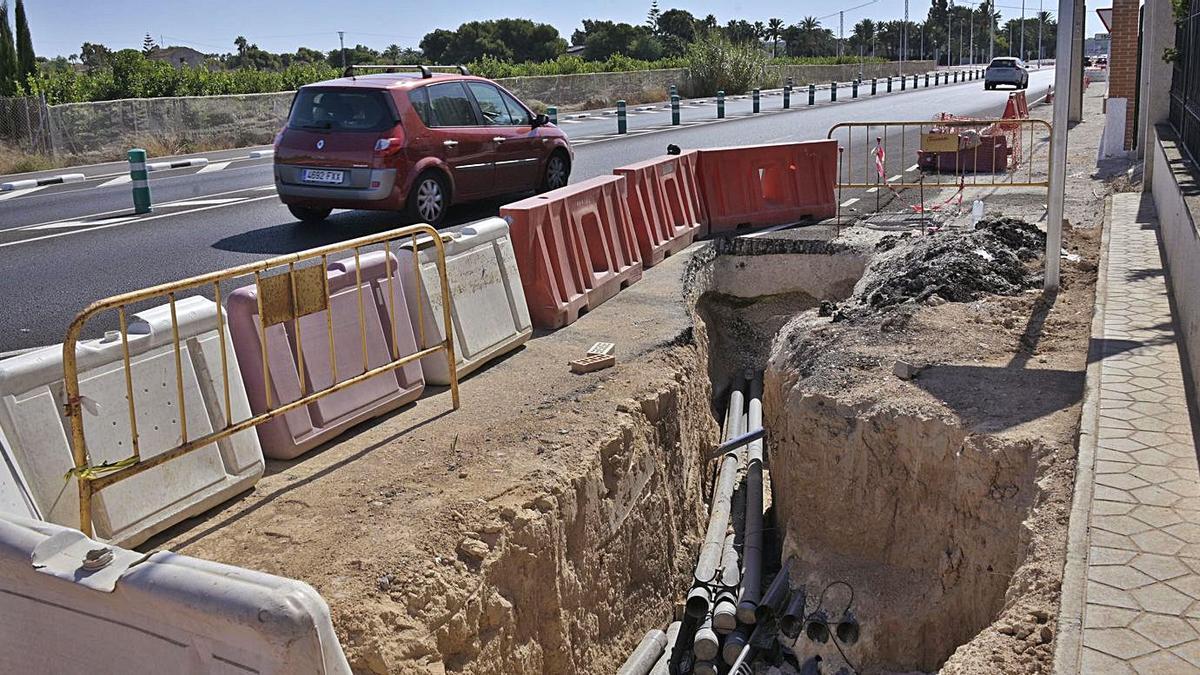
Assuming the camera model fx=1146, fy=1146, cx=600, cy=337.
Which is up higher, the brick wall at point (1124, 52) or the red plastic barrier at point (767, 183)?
the brick wall at point (1124, 52)

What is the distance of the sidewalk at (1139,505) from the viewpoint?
3.99 meters

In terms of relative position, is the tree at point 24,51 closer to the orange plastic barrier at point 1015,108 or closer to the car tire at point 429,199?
the car tire at point 429,199

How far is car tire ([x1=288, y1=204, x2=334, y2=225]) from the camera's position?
13.9 meters

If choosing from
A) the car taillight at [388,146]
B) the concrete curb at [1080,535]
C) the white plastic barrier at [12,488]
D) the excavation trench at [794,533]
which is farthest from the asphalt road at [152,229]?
the concrete curb at [1080,535]

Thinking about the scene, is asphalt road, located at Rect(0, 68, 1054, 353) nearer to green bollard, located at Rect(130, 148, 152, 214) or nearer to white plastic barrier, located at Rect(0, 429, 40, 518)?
green bollard, located at Rect(130, 148, 152, 214)

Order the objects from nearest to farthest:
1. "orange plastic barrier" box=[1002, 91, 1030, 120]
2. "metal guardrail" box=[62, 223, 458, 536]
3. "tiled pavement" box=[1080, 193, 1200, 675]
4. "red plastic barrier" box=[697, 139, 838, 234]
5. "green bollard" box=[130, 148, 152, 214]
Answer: "tiled pavement" box=[1080, 193, 1200, 675] → "metal guardrail" box=[62, 223, 458, 536] → "red plastic barrier" box=[697, 139, 838, 234] → "green bollard" box=[130, 148, 152, 214] → "orange plastic barrier" box=[1002, 91, 1030, 120]

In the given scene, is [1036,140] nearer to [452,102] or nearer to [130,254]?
[452,102]

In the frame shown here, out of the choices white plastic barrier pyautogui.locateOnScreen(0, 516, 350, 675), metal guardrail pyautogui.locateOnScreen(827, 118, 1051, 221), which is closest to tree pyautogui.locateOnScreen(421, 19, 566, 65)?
metal guardrail pyautogui.locateOnScreen(827, 118, 1051, 221)

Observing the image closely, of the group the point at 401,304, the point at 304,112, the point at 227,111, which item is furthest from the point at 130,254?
the point at 227,111

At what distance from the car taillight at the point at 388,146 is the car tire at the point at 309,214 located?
57.8 inches

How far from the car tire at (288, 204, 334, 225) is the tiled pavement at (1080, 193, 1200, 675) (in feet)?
30.3

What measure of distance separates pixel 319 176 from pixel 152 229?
2519 millimetres

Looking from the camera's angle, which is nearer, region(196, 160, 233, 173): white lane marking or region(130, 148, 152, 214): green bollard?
region(130, 148, 152, 214): green bollard

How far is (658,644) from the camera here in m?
7.32
